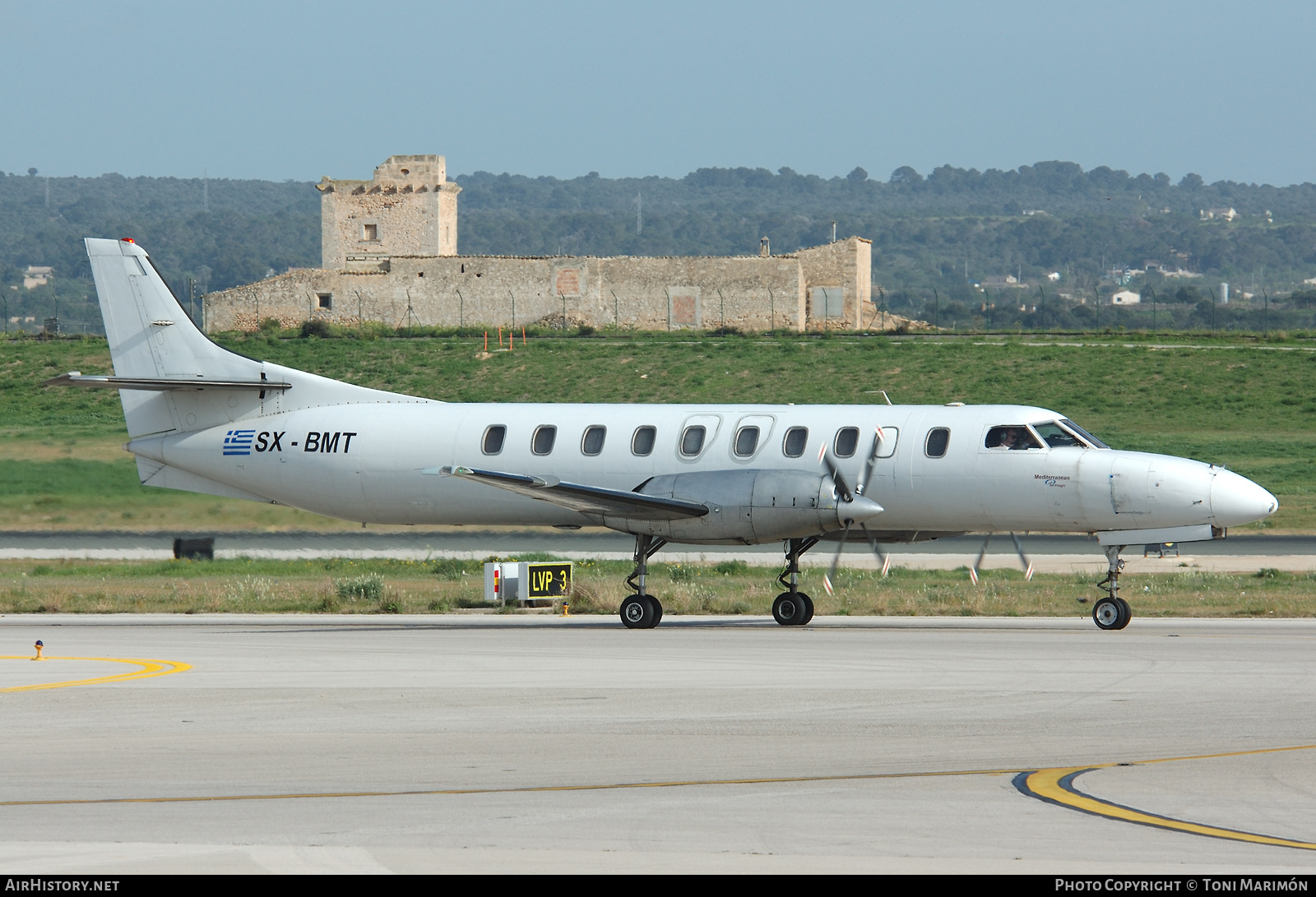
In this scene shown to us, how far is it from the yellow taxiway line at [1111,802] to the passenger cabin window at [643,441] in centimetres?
1395

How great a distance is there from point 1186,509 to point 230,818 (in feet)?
53.7

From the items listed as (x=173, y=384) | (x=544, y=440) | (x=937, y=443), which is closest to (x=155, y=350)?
(x=173, y=384)

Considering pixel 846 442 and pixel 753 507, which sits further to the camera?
pixel 846 442

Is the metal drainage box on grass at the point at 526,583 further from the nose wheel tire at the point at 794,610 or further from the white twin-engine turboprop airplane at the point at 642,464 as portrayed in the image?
the nose wheel tire at the point at 794,610

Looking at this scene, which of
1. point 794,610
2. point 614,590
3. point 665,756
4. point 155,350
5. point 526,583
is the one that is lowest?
point 614,590

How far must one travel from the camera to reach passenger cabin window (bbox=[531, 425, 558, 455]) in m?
26.4

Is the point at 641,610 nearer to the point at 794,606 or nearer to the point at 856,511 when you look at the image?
the point at 794,606

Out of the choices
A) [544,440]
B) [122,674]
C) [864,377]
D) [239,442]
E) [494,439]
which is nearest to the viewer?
[122,674]

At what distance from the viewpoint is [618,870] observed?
8797mm

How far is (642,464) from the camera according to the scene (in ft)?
84.5

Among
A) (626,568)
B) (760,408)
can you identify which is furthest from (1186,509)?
(626,568)

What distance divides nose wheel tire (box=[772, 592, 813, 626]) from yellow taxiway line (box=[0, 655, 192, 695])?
948 centimetres

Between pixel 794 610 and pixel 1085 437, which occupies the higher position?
pixel 1085 437

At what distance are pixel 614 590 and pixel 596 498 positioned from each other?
7.07 m
